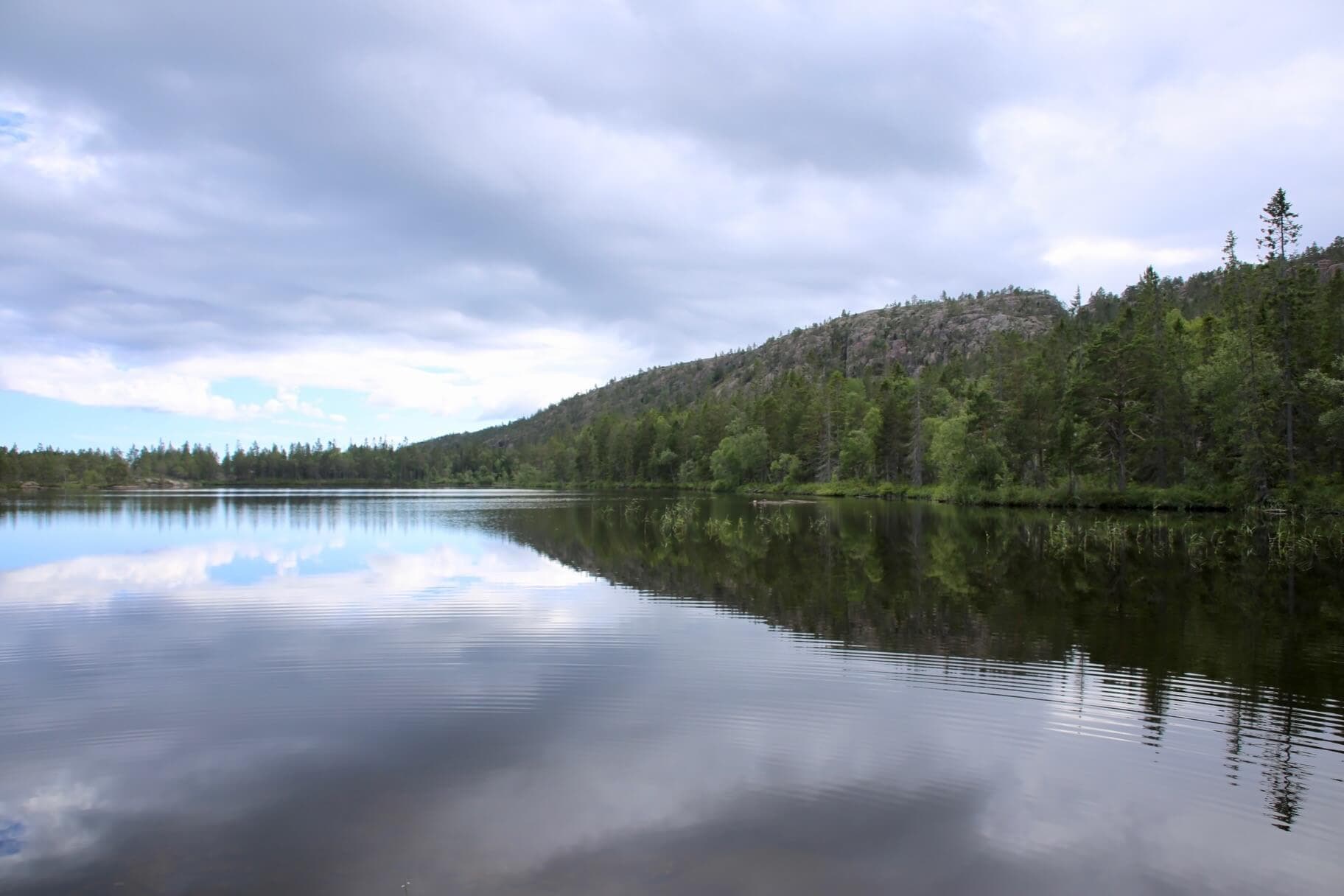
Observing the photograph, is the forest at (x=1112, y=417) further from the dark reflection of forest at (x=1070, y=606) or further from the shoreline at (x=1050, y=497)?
the dark reflection of forest at (x=1070, y=606)

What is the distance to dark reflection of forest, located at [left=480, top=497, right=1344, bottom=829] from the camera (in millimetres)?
12234

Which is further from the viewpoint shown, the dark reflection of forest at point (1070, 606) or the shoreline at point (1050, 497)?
the shoreline at point (1050, 497)

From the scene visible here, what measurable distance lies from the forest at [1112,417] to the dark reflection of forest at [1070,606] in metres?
18.9

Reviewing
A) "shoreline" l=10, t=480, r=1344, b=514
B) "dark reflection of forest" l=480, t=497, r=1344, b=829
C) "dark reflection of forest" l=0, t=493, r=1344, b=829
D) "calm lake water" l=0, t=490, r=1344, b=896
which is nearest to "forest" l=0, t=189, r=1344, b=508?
"shoreline" l=10, t=480, r=1344, b=514

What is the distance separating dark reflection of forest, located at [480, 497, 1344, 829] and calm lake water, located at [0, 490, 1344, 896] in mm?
140

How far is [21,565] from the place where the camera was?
30.7m

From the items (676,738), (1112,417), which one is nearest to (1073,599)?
(676,738)

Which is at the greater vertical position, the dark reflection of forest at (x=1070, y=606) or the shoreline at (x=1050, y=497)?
the shoreline at (x=1050, y=497)

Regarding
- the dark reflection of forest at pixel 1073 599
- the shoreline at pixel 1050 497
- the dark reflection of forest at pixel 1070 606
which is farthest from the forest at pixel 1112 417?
the dark reflection of forest at pixel 1070 606

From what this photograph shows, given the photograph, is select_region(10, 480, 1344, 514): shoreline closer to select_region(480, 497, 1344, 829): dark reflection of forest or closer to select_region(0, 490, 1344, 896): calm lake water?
select_region(480, 497, 1344, 829): dark reflection of forest

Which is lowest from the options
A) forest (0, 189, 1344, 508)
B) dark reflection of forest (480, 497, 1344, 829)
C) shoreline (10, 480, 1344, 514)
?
dark reflection of forest (480, 497, 1344, 829)

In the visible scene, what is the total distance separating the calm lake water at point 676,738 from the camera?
7.56m

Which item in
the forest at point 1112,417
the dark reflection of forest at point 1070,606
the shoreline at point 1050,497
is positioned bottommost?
the dark reflection of forest at point 1070,606

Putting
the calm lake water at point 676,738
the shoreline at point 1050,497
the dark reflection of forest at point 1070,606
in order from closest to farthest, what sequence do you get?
the calm lake water at point 676,738 < the dark reflection of forest at point 1070,606 < the shoreline at point 1050,497
